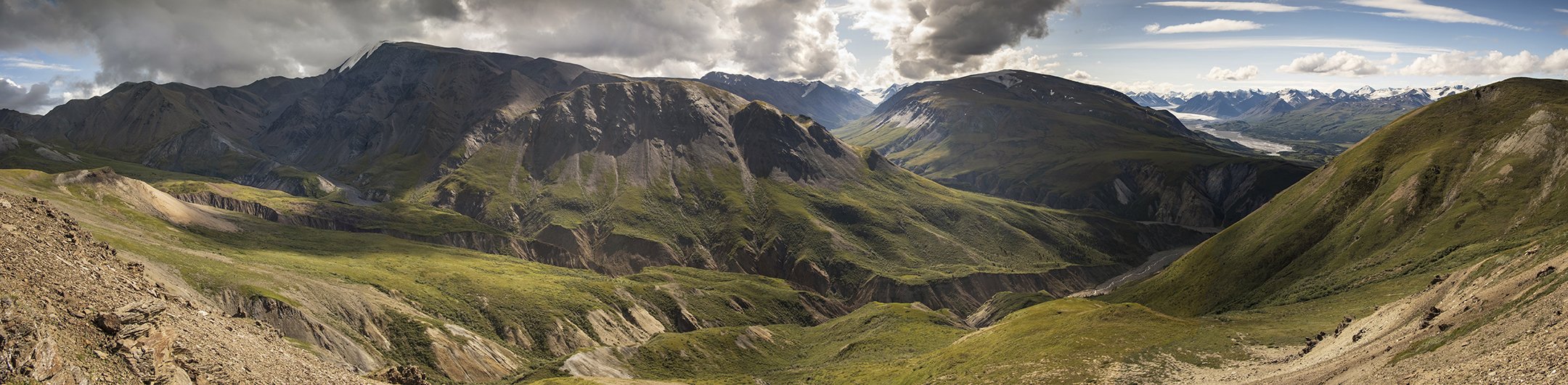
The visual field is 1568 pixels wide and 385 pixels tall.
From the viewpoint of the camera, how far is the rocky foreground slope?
158 ft

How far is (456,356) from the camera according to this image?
193500 mm

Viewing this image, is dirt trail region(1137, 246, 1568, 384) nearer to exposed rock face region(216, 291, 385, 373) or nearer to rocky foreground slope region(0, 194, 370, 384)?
rocky foreground slope region(0, 194, 370, 384)

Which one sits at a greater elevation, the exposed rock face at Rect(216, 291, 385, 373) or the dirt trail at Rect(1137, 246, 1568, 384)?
the dirt trail at Rect(1137, 246, 1568, 384)

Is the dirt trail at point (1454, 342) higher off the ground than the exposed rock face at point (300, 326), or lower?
higher

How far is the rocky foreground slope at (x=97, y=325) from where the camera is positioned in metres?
48.3

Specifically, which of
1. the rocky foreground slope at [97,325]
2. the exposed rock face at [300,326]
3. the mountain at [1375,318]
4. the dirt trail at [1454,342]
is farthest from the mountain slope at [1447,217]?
the exposed rock face at [300,326]

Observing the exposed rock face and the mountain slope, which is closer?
the mountain slope


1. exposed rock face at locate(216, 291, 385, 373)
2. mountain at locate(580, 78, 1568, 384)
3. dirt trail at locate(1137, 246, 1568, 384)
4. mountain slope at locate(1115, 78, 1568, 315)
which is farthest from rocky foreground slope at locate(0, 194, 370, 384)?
mountain slope at locate(1115, 78, 1568, 315)

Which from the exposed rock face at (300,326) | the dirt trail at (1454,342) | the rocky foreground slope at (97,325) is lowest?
the exposed rock face at (300,326)

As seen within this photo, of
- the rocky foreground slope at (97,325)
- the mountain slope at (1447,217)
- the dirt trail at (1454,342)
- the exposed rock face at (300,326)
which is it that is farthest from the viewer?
the exposed rock face at (300,326)

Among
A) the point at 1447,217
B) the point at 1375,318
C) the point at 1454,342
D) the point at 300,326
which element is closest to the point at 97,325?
the point at 1454,342

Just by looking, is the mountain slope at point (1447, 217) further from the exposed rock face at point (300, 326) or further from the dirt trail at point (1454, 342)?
the exposed rock face at point (300, 326)

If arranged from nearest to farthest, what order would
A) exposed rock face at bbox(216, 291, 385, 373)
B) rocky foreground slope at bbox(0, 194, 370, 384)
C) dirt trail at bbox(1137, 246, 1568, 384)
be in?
rocky foreground slope at bbox(0, 194, 370, 384) < dirt trail at bbox(1137, 246, 1568, 384) < exposed rock face at bbox(216, 291, 385, 373)

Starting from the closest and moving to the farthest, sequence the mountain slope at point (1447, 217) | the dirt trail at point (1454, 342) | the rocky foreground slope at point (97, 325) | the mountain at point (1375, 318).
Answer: the rocky foreground slope at point (97, 325), the dirt trail at point (1454, 342), the mountain at point (1375, 318), the mountain slope at point (1447, 217)
